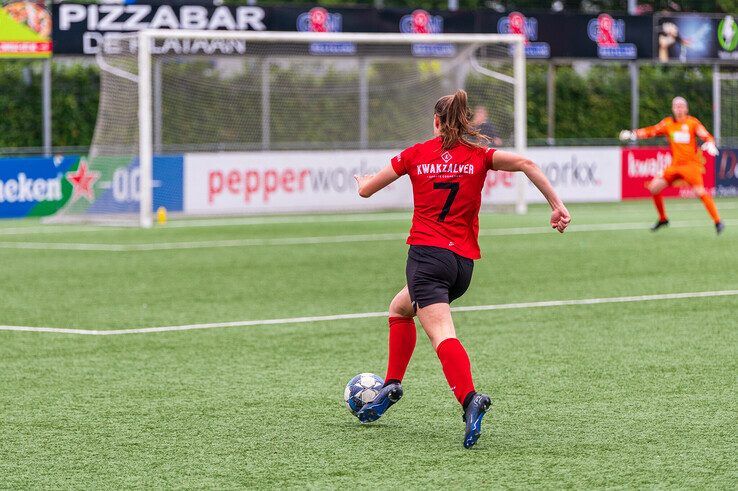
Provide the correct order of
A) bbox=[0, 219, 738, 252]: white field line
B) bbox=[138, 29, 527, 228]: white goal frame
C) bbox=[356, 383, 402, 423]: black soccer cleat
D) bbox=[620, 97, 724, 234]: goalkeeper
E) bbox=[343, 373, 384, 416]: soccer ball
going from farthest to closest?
bbox=[138, 29, 527, 228]: white goal frame → bbox=[620, 97, 724, 234]: goalkeeper → bbox=[0, 219, 738, 252]: white field line → bbox=[343, 373, 384, 416]: soccer ball → bbox=[356, 383, 402, 423]: black soccer cleat

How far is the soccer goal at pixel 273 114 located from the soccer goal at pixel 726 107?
9.30 m

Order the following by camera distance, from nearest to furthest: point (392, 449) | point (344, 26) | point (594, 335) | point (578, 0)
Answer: point (392, 449) → point (594, 335) → point (344, 26) → point (578, 0)

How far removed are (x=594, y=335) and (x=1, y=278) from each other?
776 cm

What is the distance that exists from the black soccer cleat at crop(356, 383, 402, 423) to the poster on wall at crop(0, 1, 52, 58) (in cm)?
2155

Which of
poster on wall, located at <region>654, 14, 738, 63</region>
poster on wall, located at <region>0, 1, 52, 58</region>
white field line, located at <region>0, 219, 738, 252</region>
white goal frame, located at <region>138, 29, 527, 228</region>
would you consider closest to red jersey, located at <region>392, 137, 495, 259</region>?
white field line, located at <region>0, 219, 738, 252</region>

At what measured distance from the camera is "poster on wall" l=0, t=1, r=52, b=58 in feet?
87.5

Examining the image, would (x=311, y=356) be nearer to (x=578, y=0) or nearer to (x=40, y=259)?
(x=40, y=259)

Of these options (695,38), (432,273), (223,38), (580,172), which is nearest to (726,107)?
(695,38)

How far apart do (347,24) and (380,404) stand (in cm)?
2407

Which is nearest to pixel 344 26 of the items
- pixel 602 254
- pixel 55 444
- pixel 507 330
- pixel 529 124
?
pixel 529 124

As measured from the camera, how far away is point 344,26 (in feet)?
99.5

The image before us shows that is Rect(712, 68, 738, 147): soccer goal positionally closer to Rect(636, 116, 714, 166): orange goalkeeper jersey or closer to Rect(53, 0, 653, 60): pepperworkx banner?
Rect(53, 0, 653, 60): pepperworkx banner

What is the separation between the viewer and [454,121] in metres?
6.66

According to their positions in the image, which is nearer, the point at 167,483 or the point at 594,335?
the point at 167,483
